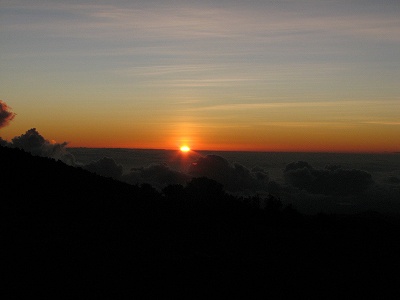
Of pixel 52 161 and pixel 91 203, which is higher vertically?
pixel 52 161

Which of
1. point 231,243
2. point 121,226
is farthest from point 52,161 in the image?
point 231,243

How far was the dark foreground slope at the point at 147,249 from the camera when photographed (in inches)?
1357

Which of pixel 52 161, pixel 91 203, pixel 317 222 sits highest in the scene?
pixel 52 161

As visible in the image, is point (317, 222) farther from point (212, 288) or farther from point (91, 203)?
point (212, 288)

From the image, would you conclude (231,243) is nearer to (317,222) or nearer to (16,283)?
(16,283)

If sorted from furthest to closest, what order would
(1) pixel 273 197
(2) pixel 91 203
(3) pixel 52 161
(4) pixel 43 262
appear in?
1. (1) pixel 273 197
2. (3) pixel 52 161
3. (2) pixel 91 203
4. (4) pixel 43 262

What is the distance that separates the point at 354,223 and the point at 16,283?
70.6 m

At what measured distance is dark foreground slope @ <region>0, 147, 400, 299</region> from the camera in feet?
113

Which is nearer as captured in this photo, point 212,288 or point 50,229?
point 212,288

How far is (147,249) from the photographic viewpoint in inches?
1663

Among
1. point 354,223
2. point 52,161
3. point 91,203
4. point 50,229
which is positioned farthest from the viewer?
point 354,223

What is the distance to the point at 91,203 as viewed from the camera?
56.2 metres

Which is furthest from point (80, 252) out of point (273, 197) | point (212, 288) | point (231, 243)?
point (273, 197)

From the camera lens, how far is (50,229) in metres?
42.7
